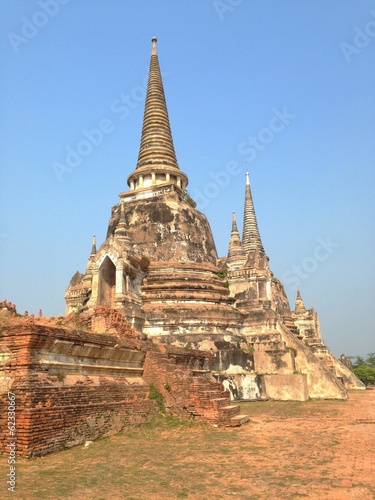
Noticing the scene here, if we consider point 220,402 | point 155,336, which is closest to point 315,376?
point 155,336

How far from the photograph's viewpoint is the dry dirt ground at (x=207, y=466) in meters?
6.01

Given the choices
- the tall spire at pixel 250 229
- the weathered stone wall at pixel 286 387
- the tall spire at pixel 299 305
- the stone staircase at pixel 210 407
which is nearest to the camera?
the stone staircase at pixel 210 407

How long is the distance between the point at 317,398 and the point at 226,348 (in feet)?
16.2

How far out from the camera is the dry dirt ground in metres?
6.01

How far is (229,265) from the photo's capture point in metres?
26.8

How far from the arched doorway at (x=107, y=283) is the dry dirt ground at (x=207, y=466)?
1052cm

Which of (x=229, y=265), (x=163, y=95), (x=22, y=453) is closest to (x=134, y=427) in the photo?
(x=22, y=453)

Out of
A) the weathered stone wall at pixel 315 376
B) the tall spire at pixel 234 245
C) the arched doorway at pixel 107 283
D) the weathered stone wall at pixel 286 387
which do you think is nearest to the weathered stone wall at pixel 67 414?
the arched doorway at pixel 107 283

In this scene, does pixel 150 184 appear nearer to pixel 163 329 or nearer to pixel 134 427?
pixel 163 329

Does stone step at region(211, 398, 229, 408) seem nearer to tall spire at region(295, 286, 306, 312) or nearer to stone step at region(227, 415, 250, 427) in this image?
stone step at region(227, 415, 250, 427)

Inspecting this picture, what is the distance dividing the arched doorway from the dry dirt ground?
34.5 ft

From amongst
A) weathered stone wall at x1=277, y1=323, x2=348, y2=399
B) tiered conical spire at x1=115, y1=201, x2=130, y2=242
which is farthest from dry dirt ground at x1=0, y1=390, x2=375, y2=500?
tiered conical spire at x1=115, y1=201, x2=130, y2=242

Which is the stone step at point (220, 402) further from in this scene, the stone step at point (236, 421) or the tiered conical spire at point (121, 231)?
the tiered conical spire at point (121, 231)

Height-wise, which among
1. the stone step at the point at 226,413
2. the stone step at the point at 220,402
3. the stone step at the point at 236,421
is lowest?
the stone step at the point at 236,421
